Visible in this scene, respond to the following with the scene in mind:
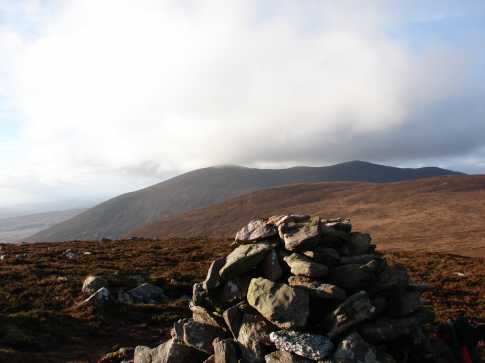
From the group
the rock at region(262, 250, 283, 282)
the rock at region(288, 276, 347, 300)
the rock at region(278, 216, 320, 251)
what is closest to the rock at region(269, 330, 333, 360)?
the rock at region(288, 276, 347, 300)

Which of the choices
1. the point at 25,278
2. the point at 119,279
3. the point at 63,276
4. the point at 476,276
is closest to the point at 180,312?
the point at 119,279

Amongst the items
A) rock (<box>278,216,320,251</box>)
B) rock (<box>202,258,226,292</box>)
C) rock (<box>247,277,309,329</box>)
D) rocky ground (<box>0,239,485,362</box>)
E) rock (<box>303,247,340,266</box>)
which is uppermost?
rock (<box>278,216,320,251</box>)

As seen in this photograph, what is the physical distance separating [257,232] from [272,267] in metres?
1.92

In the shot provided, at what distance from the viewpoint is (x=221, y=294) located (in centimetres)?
1462

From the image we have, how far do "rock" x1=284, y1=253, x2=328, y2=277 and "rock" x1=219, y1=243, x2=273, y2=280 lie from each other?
3.39 feet

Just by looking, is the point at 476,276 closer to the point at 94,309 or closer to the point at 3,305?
the point at 94,309

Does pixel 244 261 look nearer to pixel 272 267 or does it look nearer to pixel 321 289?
pixel 272 267

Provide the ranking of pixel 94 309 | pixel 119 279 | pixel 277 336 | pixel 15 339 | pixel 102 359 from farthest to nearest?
pixel 119 279 < pixel 94 309 < pixel 15 339 < pixel 102 359 < pixel 277 336

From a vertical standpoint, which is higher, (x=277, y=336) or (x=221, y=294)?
(x=221, y=294)

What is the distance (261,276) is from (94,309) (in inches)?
476

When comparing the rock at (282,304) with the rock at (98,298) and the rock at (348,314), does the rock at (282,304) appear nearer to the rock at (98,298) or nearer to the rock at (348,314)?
the rock at (348,314)

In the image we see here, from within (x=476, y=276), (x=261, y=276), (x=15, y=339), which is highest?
(x=261, y=276)

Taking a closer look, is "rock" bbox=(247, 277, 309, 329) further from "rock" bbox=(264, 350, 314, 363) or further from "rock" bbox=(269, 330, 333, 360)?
"rock" bbox=(264, 350, 314, 363)

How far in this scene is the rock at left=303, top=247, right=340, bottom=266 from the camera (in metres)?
14.0
